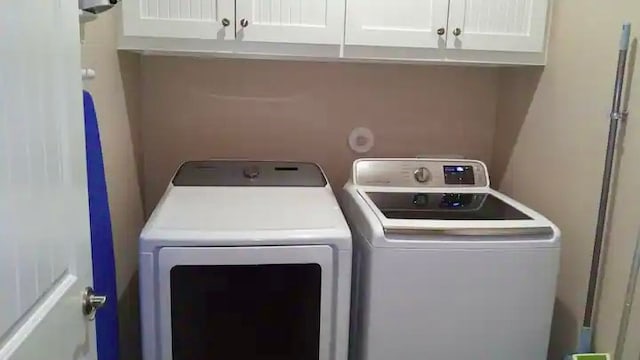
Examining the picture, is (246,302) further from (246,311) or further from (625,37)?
(625,37)

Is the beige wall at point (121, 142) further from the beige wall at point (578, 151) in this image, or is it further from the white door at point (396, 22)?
the beige wall at point (578, 151)

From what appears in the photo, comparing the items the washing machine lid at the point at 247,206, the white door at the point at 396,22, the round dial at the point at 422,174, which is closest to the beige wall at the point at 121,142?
the washing machine lid at the point at 247,206

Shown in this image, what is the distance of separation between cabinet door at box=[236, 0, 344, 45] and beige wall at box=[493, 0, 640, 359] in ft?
2.82

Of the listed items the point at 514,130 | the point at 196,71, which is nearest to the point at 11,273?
the point at 196,71

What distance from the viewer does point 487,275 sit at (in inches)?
66.8

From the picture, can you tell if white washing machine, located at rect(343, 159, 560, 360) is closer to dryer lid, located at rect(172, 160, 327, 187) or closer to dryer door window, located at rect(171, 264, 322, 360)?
dryer door window, located at rect(171, 264, 322, 360)

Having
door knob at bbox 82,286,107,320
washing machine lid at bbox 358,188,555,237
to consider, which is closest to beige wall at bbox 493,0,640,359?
washing machine lid at bbox 358,188,555,237

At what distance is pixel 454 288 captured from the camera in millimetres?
1688

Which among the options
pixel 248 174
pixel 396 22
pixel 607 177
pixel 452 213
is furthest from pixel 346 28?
pixel 607 177

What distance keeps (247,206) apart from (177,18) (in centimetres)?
72

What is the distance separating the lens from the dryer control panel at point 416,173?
2.19 metres

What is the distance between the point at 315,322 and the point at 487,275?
573 millimetres

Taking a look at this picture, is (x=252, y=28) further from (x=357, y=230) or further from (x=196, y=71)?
(x=357, y=230)

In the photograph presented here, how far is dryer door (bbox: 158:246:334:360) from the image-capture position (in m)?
1.56
